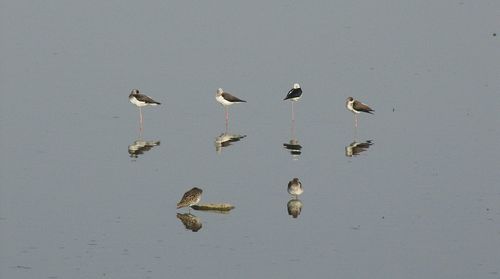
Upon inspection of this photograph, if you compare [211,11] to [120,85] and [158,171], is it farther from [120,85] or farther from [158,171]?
[158,171]

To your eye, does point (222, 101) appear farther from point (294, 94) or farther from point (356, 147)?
point (356, 147)

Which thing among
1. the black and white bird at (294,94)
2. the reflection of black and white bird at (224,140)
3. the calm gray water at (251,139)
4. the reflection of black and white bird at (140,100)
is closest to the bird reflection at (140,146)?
the calm gray water at (251,139)

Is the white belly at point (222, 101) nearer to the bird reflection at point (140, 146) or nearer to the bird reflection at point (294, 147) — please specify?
the bird reflection at point (294, 147)

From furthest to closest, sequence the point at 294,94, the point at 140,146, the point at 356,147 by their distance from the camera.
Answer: the point at 294,94, the point at 356,147, the point at 140,146

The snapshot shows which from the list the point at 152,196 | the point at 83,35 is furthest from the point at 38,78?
the point at 152,196

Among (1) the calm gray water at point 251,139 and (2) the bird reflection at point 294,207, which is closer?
(1) the calm gray water at point 251,139

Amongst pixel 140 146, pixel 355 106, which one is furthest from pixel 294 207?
pixel 355 106
